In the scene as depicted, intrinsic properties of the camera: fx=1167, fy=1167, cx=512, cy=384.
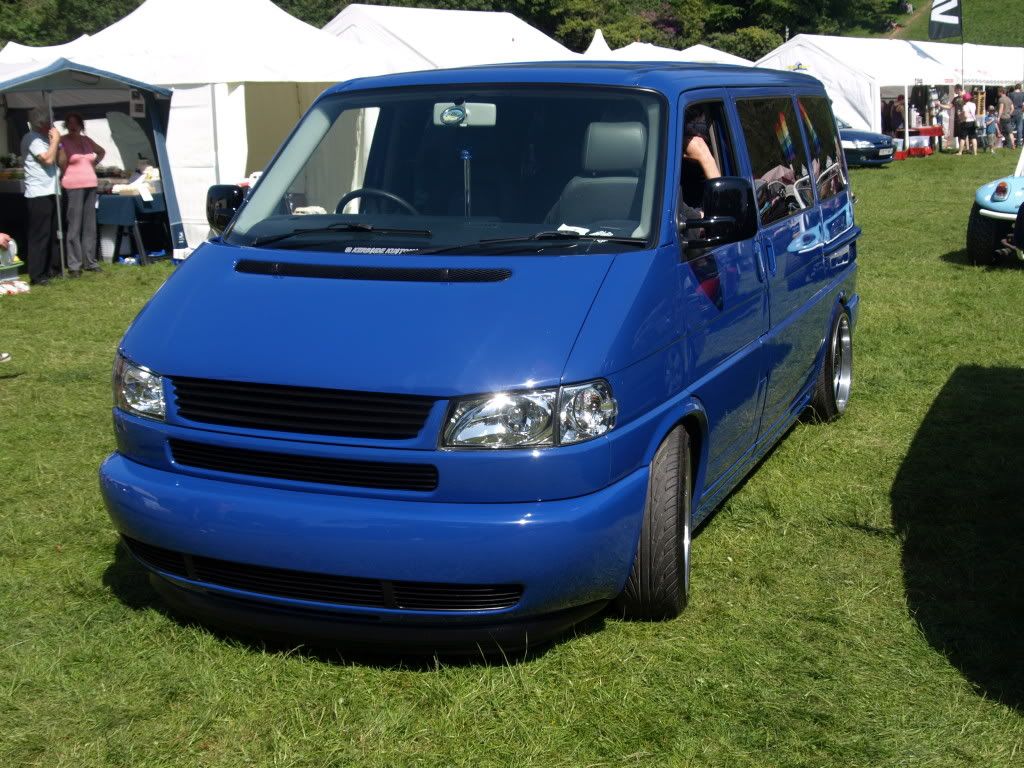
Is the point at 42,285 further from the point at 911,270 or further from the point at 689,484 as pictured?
the point at 689,484

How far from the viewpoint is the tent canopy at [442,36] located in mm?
20500

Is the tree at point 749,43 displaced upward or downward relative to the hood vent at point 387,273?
upward

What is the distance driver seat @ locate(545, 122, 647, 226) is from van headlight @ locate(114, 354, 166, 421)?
148 cm

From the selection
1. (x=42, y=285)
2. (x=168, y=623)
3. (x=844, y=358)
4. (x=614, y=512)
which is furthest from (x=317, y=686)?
(x=42, y=285)

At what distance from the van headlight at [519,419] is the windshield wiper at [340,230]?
1.05m

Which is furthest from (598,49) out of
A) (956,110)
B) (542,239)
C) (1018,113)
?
(542,239)

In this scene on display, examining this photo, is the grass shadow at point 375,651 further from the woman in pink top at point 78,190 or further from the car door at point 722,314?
the woman in pink top at point 78,190

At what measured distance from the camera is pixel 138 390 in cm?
385

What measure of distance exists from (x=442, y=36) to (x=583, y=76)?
681 inches

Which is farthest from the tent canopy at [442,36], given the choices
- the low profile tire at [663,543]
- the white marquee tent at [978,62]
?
the white marquee tent at [978,62]

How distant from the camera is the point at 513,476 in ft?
11.1

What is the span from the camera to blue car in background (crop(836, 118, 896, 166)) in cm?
2964

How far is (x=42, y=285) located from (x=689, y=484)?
10790mm

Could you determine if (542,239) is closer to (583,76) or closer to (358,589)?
(583,76)
